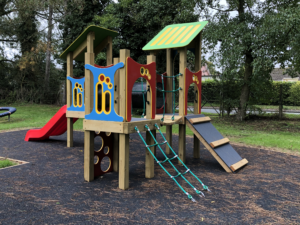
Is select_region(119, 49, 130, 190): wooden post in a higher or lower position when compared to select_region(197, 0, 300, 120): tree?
lower

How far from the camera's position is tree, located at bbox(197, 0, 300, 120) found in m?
9.16

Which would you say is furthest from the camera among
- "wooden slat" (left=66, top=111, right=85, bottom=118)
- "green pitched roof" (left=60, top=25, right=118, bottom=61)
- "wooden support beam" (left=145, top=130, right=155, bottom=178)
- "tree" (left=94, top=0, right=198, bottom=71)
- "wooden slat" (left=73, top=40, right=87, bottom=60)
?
"tree" (left=94, top=0, right=198, bottom=71)

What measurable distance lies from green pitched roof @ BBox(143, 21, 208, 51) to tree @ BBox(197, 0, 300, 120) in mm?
4257

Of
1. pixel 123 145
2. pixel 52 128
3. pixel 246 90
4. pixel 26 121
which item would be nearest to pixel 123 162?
pixel 123 145

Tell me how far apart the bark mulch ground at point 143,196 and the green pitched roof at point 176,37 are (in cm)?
247

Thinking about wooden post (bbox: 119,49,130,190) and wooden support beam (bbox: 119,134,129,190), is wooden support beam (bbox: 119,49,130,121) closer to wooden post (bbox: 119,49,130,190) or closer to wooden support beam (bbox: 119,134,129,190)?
wooden post (bbox: 119,49,130,190)

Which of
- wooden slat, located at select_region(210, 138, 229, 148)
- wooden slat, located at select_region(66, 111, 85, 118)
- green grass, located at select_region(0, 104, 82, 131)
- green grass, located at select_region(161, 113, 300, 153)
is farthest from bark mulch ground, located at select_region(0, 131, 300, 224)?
green grass, located at select_region(0, 104, 82, 131)

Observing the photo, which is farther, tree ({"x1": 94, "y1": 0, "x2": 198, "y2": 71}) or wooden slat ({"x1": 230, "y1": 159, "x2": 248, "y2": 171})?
tree ({"x1": 94, "y1": 0, "x2": 198, "y2": 71})

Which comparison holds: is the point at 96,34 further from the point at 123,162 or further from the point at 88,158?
the point at 123,162

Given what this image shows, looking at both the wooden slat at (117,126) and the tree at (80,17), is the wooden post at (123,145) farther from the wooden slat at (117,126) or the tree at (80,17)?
the tree at (80,17)

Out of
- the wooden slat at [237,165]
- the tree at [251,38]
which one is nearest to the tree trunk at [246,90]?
the tree at [251,38]

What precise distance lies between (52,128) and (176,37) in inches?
164

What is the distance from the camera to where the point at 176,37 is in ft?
18.6

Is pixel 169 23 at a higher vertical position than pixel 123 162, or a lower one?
higher
